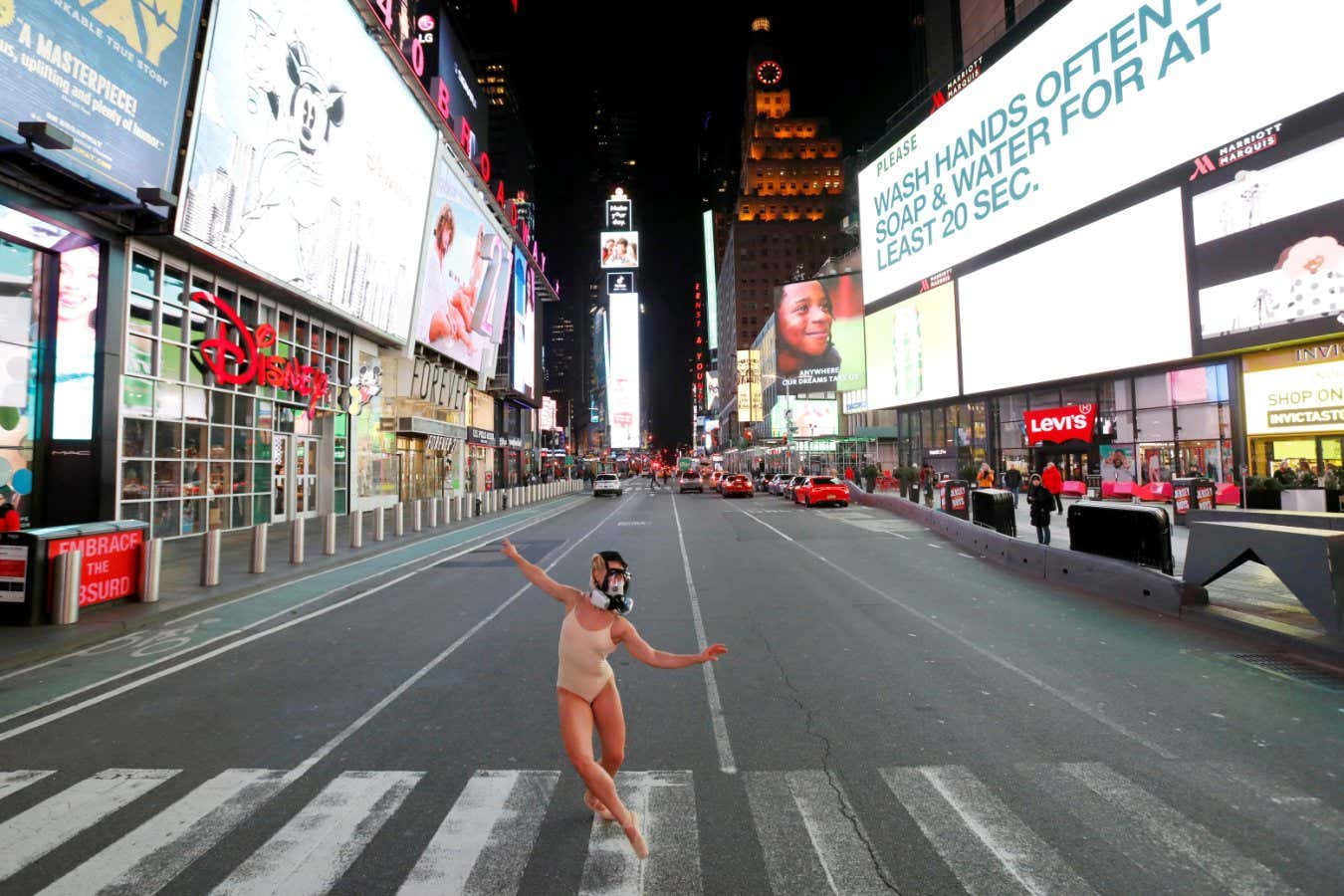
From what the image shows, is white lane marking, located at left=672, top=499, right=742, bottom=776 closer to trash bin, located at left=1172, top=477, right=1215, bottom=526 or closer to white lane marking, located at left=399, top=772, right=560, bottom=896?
white lane marking, located at left=399, top=772, right=560, bottom=896

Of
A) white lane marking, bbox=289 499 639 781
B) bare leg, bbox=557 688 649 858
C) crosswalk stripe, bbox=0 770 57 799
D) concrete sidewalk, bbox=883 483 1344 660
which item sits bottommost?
white lane marking, bbox=289 499 639 781

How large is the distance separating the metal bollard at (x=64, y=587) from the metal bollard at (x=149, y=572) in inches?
52.1

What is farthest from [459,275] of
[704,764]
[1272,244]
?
[1272,244]

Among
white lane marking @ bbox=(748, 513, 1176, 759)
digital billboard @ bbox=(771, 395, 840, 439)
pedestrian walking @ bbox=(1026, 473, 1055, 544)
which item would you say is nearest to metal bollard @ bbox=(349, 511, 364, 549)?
white lane marking @ bbox=(748, 513, 1176, 759)

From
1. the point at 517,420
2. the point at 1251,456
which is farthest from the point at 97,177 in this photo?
the point at 517,420

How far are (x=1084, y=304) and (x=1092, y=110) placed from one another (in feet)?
27.2

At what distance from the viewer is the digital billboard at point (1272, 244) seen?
2041 cm

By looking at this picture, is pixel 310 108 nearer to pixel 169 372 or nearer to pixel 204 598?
pixel 169 372

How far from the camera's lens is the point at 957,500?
21.1m

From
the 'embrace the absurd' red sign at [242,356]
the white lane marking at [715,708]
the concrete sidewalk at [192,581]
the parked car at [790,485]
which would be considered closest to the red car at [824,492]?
the parked car at [790,485]

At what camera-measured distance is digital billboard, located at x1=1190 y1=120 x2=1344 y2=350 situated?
66.9ft

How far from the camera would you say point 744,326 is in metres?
133

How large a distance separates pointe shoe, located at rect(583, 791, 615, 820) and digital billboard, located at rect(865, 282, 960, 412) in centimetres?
3966

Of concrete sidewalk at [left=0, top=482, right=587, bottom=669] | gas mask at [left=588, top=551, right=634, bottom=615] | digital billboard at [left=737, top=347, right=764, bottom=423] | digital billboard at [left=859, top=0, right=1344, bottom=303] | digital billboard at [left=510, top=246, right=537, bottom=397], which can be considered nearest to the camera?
gas mask at [left=588, top=551, right=634, bottom=615]
